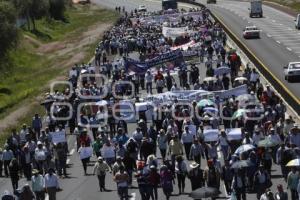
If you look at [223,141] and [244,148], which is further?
[223,141]

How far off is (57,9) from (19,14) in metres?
24.2

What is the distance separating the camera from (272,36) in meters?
77.9

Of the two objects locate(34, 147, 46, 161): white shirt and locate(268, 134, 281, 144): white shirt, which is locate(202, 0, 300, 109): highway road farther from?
locate(34, 147, 46, 161): white shirt

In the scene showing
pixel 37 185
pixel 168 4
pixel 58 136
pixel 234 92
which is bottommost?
pixel 168 4

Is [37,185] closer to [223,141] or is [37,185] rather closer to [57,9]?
[223,141]

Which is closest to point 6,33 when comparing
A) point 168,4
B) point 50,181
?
point 50,181

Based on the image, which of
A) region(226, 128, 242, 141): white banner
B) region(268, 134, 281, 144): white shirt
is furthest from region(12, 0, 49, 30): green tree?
region(268, 134, 281, 144): white shirt

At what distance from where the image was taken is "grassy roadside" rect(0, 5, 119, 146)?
188 ft

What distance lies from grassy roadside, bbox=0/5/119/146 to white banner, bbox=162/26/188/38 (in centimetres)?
753

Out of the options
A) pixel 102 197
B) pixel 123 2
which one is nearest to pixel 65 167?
pixel 102 197

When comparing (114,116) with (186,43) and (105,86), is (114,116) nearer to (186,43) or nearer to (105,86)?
(105,86)

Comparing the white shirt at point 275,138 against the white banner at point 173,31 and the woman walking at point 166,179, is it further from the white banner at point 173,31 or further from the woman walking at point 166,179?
the white banner at point 173,31

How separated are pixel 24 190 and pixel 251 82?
64.1ft

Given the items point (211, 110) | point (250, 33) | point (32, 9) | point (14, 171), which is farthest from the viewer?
point (32, 9)
